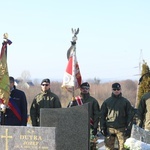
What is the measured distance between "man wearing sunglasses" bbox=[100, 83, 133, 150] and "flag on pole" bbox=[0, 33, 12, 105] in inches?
71.6

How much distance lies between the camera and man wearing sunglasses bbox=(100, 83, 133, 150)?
9148mm

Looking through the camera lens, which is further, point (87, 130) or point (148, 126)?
point (148, 126)

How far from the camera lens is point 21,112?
923 cm

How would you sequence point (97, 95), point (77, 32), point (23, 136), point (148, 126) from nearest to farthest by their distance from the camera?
point (23, 136) < point (148, 126) < point (77, 32) < point (97, 95)

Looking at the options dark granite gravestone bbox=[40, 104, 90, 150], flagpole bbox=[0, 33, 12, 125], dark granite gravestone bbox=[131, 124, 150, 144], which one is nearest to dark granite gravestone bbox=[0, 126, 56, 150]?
dark granite gravestone bbox=[40, 104, 90, 150]

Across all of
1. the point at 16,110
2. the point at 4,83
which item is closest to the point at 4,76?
the point at 4,83

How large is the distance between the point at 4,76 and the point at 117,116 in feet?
7.35

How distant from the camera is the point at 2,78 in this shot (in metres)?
9.17

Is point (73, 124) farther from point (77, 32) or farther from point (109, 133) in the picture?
point (77, 32)

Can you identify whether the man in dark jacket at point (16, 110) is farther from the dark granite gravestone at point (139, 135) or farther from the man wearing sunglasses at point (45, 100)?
the dark granite gravestone at point (139, 135)

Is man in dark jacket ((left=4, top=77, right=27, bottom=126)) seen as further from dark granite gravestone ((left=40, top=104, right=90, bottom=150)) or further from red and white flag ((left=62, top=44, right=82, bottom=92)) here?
red and white flag ((left=62, top=44, right=82, bottom=92))

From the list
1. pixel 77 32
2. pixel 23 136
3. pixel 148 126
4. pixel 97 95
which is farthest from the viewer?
pixel 97 95

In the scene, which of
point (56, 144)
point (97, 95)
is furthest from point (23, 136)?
point (97, 95)

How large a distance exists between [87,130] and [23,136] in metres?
1.08
